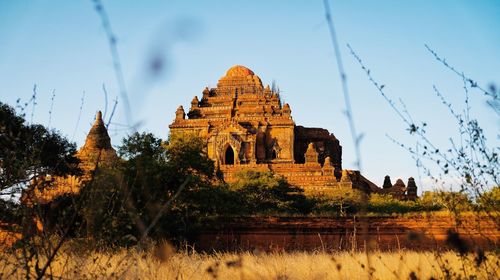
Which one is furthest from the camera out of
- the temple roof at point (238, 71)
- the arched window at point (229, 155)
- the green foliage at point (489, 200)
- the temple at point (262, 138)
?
the temple roof at point (238, 71)

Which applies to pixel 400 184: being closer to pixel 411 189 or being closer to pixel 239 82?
pixel 411 189

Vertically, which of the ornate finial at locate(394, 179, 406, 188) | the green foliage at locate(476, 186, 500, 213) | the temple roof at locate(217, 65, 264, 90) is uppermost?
the temple roof at locate(217, 65, 264, 90)

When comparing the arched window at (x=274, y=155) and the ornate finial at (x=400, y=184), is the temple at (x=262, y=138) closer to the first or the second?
the arched window at (x=274, y=155)

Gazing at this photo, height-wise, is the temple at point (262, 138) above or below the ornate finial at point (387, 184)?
above

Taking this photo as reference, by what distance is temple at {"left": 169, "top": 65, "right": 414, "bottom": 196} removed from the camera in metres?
27.5

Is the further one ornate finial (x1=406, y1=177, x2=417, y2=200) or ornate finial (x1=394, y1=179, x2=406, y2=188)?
ornate finial (x1=394, y1=179, x2=406, y2=188)

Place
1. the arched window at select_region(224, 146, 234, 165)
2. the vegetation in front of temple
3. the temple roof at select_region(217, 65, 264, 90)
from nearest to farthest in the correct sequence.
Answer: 1. the vegetation in front of temple
2. the arched window at select_region(224, 146, 234, 165)
3. the temple roof at select_region(217, 65, 264, 90)

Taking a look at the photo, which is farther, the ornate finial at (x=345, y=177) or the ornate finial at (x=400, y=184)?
the ornate finial at (x=400, y=184)

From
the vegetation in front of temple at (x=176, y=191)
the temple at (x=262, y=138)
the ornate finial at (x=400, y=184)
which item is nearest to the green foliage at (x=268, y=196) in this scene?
the vegetation in front of temple at (x=176, y=191)

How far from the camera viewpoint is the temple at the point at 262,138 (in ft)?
90.2

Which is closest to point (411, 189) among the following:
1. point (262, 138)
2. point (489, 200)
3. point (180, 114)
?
point (262, 138)

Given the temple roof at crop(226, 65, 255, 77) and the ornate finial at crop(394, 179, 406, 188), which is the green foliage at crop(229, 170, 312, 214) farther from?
the temple roof at crop(226, 65, 255, 77)

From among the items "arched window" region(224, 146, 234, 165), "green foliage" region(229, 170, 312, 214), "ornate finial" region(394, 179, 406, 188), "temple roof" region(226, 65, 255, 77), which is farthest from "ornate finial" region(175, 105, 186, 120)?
"ornate finial" region(394, 179, 406, 188)

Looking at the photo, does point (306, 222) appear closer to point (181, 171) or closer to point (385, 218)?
point (385, 218)
